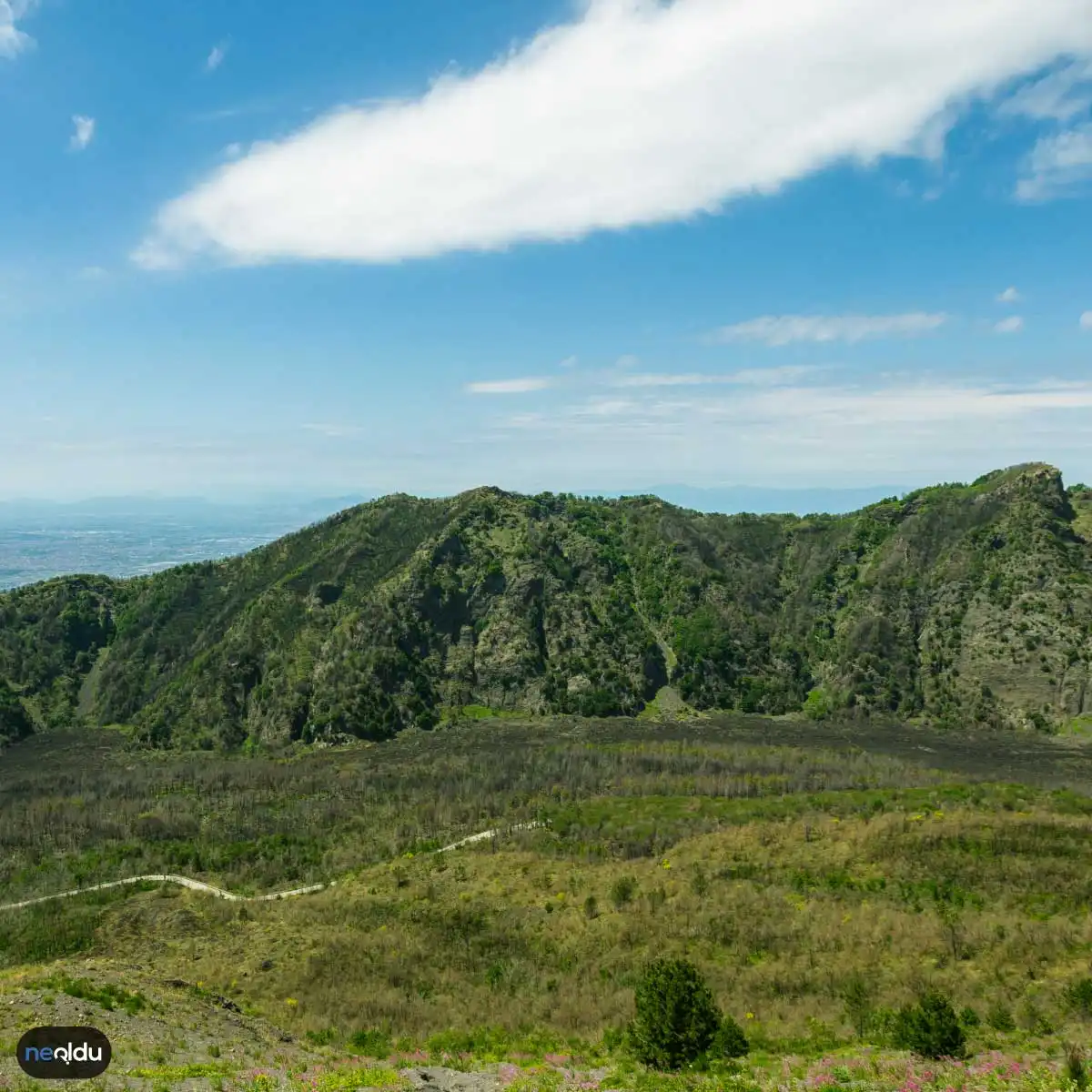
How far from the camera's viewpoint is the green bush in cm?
2819

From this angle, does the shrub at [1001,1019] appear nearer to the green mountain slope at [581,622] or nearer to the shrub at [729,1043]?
the shrub at [729,1043]

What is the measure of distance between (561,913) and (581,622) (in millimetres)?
111551

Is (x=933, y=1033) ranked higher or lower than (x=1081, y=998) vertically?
higher

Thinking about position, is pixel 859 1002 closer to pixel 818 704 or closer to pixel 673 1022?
pixel 673 1022

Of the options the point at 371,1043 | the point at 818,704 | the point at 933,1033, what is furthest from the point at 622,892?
the point at 818,704

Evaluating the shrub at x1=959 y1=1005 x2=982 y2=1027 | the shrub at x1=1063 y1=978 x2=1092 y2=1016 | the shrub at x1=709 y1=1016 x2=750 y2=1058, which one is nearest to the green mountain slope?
the shrub at x1=1063 y1=978 x2=1092 y2=1016

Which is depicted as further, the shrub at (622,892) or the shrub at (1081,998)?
the shrub at (622,892)

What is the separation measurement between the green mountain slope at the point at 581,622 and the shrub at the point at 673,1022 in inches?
4454

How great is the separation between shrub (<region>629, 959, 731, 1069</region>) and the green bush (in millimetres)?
7196

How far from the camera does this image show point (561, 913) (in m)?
54.2

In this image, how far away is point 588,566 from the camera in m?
181

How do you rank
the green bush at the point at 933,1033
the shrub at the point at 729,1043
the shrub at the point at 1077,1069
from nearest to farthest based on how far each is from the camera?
1. the shrub at the point at 1077,1069
2. the green bush at the point at 933,1033
3. the shrub at the point at 729,1043

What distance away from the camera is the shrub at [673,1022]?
30.7 metres

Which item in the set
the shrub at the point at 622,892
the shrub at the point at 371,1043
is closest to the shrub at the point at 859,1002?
the shrub at the point at 622,892
